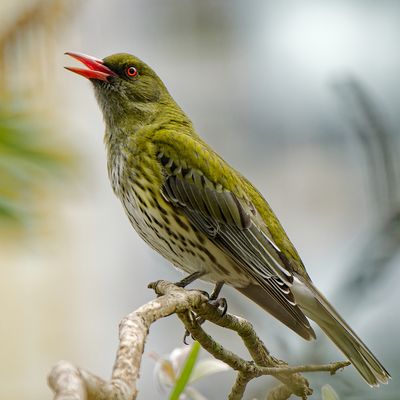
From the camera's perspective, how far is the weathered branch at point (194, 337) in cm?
121

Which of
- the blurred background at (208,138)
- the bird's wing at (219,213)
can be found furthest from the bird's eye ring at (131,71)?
the blurred background at (208,138)

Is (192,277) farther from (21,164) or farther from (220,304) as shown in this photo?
(21,164)

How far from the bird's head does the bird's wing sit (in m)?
0.31

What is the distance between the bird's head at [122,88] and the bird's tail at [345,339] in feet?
2.77

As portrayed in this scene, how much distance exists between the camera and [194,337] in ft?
7.00

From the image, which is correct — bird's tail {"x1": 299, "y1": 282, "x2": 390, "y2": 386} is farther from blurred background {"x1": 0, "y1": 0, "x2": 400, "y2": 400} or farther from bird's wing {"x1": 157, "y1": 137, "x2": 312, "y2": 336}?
blurred background {"x1": 0, "y1": 0, "x2": 400, "y2": 400}

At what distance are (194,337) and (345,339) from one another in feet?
2.30

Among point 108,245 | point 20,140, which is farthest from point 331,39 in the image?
point 20,140

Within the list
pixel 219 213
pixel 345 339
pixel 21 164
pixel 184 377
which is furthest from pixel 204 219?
pixel 184 377

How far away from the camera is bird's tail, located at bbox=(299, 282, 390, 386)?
8.13 ft

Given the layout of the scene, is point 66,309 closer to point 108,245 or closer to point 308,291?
point 108,245

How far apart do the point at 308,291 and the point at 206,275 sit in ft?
1.03

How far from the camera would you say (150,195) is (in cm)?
294

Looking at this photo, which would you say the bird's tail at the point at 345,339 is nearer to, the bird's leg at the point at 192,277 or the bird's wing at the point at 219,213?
the bird's wing at the point at 219,213
